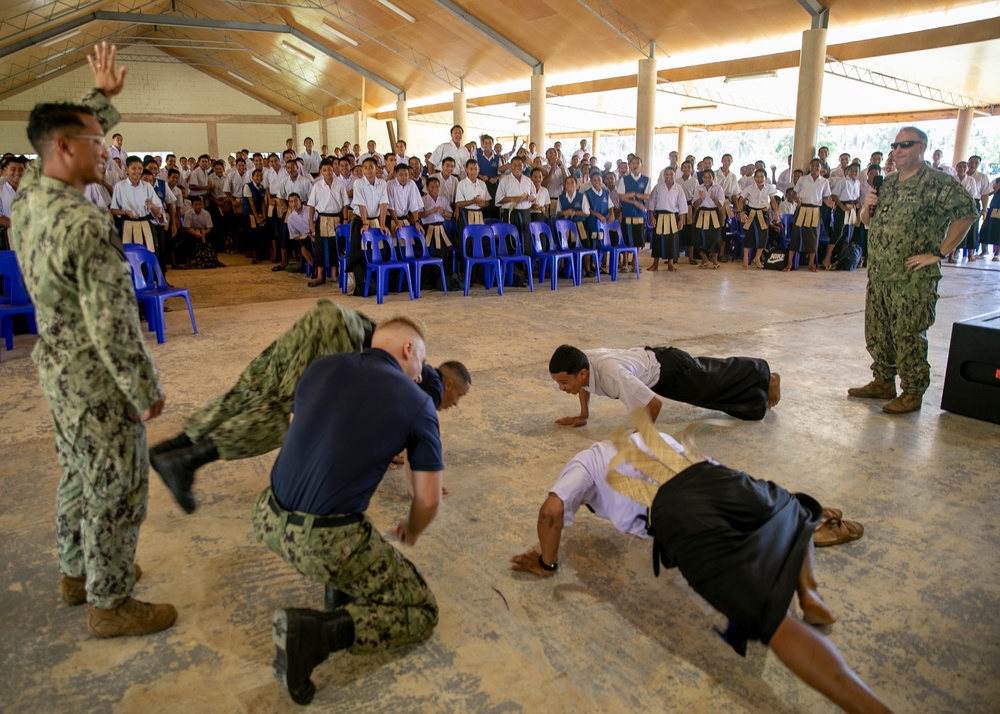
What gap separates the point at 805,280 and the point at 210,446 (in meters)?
8.51

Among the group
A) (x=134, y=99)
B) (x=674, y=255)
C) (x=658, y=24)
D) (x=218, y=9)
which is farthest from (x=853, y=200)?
(x=134, y=99)

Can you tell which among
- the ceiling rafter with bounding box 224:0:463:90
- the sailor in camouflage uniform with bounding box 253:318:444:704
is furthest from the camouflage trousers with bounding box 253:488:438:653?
the ceiling rafter with bounding box 224:0:463:90

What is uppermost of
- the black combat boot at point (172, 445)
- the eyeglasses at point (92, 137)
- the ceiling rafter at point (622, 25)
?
the ceiling rafter at point (622, 25)

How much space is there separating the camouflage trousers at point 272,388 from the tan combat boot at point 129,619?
1.84 ft

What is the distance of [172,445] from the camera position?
8.11 ft

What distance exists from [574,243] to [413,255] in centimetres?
222

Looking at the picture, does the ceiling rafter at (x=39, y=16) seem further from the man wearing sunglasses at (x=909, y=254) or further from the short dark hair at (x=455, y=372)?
the man wearing sunglasses at (x=909, y=254)

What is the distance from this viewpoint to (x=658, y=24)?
40.6 ft

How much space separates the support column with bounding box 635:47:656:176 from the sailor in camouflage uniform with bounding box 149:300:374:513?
11491 millimetres

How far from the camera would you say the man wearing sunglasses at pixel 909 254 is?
390 centimetres

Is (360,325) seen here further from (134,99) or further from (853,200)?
(134,99)

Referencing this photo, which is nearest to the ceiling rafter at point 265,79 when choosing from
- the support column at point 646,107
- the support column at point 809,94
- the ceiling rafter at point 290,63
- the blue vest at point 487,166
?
the ceiling rafter at point 290,63

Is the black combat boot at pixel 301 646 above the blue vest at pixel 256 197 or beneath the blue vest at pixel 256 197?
beneath

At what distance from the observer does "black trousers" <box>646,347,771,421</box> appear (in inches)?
145
